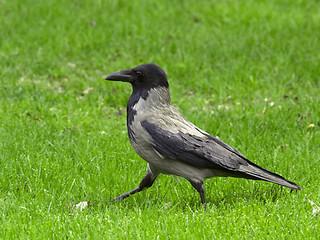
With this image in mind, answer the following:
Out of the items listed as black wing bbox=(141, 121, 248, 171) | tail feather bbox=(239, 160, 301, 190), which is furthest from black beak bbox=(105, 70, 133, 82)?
tail feather bbox=(239, 160, 301, 190)

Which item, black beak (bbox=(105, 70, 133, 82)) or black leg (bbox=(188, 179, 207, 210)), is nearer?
black leg (bbox=(188, 179, 207, 210))

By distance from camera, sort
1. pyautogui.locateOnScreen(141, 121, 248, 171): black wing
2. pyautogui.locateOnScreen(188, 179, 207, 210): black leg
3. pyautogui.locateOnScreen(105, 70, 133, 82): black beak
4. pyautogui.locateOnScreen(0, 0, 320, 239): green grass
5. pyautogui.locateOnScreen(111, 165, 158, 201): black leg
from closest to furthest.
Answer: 1. pyautogui.locateOnScreen(0, 0, 320, 239): green grass
2. pyautogui.locateOnScreen(141, 121, 248, 171): black wing
3. pyautogui.locateOnScreen(188, 179, 207, 210): black leg
4. pyautogui.locateOnScreen(105, 70, 133, 82): black beak
5. pyautogui.locateOnScreen(111, 165, 158, 201): black leg

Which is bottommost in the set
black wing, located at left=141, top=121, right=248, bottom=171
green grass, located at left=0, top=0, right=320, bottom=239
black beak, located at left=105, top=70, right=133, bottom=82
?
green grass, located at left=0, top=0, right=320, bottom=239

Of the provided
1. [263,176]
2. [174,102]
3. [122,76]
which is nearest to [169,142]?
[122,76]

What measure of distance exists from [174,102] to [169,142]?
347cm

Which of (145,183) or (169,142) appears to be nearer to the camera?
(169,142)

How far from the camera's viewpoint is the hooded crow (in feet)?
14.9

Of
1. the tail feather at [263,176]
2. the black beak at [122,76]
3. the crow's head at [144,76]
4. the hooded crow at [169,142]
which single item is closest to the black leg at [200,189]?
the hooded crow at [169,142]

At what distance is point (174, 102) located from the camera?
7.94m

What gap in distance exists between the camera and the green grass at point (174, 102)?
4375 mm

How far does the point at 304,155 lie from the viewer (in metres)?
5.87

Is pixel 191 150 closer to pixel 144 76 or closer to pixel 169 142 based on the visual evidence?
pixel 169 142

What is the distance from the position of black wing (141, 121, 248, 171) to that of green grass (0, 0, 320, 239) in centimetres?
42

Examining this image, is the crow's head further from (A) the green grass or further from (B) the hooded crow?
(A) the green grass
